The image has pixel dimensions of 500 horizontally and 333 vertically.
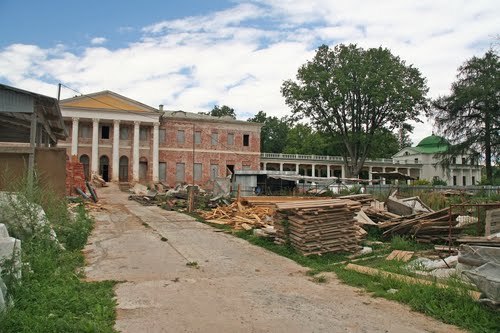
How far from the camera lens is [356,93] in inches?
1767

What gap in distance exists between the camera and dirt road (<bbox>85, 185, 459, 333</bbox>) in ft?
17.0

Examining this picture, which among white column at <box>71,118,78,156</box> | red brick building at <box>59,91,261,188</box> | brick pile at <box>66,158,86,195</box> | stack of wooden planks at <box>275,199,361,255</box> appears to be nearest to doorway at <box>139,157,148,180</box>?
red brick building at <box>59,91,261,188</box>

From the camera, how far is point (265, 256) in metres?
10.2

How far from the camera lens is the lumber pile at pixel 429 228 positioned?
1130cm

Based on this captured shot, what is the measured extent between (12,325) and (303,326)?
329 cm

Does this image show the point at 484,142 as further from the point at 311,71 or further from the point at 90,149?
the point at 90,149

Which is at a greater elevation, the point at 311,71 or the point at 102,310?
the point at 311,71

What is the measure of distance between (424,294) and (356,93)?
134 feet

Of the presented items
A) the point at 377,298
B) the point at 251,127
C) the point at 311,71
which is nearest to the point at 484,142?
the point at 311,71

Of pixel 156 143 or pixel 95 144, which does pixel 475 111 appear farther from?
pixel 95 144

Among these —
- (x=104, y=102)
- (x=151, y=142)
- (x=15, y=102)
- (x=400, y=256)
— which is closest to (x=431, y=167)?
(x=151, y=142)

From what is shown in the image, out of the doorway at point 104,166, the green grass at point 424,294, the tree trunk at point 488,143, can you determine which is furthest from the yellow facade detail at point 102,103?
the green grass at point 424,294

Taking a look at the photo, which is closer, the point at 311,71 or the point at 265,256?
the point at 265,256

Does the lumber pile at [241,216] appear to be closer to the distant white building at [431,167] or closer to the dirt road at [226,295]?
the dirt road at [226,295]
